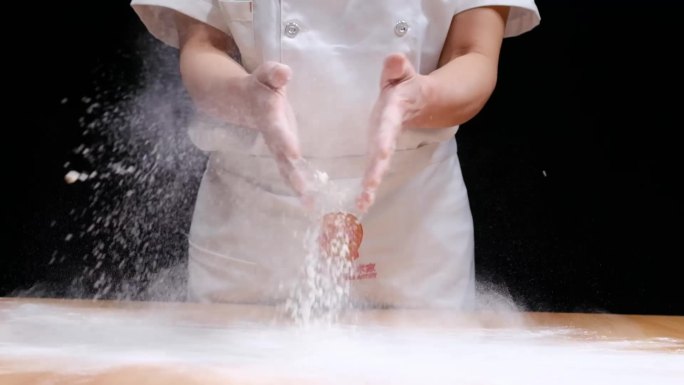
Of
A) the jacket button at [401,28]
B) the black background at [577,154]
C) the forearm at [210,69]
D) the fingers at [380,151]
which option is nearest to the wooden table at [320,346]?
the fingers at [380,151]

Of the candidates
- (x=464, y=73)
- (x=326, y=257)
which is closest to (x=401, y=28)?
(x=464, y=73)

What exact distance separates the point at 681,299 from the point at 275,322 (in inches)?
40.9

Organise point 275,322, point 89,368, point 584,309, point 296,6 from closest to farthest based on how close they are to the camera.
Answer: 1. point 89,368
2. point 275,322
3. point 296,6
4. point 584,309

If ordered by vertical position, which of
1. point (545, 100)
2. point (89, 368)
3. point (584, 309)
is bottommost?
point (89, 368)

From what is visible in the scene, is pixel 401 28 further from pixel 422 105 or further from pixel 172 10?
pixel 172 10

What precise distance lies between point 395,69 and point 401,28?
21 cm

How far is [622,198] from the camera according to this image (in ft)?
5.19

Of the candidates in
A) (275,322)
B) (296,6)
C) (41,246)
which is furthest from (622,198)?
(41,246)

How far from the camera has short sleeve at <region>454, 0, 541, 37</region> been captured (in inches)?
42.1

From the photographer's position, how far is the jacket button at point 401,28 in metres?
1.04

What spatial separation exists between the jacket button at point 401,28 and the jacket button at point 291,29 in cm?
12

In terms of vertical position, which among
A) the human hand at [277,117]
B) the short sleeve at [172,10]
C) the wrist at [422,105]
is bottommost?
the human hand at [277,117]

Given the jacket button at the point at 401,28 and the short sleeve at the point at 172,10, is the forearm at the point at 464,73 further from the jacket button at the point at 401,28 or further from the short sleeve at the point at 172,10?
the short sleeve at the point at 172,10

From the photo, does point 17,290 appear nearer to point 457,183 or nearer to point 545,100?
point 457,183
